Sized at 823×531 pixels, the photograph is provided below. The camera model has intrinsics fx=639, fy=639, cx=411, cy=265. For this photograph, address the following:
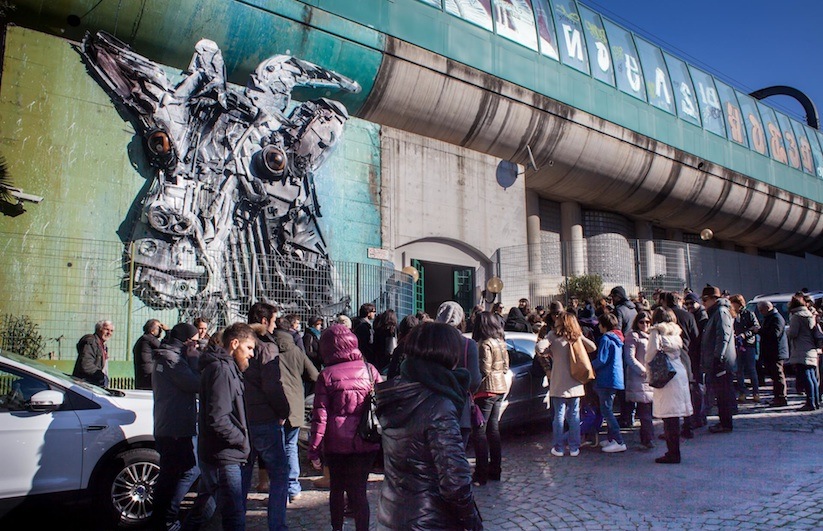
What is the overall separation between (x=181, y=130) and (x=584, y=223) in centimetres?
1661

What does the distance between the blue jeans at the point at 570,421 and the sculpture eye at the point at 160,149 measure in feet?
31.2

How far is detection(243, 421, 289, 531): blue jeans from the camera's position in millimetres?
4539

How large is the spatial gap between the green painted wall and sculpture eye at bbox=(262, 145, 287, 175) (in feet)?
8.26

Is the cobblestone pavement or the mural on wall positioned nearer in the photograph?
the cobblestone pavement

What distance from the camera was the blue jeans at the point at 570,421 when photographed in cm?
716

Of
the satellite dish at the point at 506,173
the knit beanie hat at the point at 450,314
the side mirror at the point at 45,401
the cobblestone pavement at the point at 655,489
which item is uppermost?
the satellite dish at the point at 506,173

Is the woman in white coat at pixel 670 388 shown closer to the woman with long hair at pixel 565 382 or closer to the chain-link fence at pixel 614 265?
the woman with long hair at pixel 565 382

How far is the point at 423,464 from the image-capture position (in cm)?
277

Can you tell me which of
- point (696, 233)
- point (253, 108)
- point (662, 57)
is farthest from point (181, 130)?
point (696, 233)

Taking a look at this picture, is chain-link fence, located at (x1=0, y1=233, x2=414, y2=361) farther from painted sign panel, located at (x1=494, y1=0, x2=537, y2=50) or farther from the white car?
painted sign panel, located at (x1=494, y1=0, x2=537, y2=50)

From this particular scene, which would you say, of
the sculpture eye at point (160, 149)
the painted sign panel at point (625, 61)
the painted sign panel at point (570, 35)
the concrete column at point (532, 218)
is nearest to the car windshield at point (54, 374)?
the sculpture eye at point (160, 149)

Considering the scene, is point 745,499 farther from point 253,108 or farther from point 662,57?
point 662,57

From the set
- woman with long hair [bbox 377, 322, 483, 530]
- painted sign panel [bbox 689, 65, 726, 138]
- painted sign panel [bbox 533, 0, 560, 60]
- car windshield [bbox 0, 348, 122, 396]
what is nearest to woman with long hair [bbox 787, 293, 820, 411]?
woman with long hair [bbox 377, 322, 483, 530]

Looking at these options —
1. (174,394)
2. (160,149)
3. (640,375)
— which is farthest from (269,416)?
(160,149)
